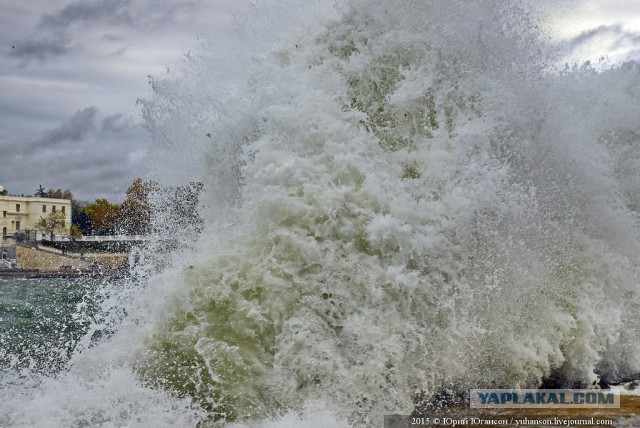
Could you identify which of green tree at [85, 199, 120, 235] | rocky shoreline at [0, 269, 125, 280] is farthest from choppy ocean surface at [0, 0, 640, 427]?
green tree at [85, 199, 120, 235]

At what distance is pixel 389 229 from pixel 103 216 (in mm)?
86259

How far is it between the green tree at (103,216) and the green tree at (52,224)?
3.69m

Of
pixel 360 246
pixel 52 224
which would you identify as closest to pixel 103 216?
pixel 52 224

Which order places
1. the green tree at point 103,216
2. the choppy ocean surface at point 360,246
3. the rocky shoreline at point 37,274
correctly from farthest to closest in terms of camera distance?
the green tree at point 103,216
the rocky shoreline at point 37,274
the choppy ocean surface at point 360,246

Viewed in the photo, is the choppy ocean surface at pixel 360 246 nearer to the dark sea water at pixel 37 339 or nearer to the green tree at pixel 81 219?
the dark sea water at pixel 37 339

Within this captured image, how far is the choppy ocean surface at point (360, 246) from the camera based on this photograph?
4277 millimetres

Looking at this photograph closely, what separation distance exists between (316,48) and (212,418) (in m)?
3.29

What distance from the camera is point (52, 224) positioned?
86.6 meters

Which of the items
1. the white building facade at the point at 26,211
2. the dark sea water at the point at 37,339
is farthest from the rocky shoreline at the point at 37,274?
the dark sea water at the point at 37,339

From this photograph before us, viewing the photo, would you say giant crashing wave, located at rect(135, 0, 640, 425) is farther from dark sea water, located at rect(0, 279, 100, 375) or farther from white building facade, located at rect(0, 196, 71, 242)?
white building facade, located at rect(0, 196, 71, 242)

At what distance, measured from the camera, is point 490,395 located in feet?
16.4

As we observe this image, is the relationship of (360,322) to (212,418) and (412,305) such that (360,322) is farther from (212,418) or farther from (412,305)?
(212,418)

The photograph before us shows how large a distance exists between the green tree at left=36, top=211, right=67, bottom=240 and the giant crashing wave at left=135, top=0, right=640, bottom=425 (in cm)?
8743

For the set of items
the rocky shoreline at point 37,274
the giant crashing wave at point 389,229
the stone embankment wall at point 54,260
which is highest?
Result: the stone embankment wall at point 54,260
